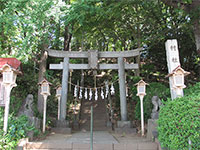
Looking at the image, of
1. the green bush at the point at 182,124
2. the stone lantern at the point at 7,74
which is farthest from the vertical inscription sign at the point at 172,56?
the stone lantern at the point at 7,74

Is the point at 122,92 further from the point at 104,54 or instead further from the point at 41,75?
the point at 41,75

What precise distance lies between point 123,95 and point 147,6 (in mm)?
5623

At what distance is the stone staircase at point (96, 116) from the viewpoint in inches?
399

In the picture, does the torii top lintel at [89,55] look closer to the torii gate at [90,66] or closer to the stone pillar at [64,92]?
the torii gate at [90,66]

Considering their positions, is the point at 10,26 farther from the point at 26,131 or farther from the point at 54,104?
the point at 54,104

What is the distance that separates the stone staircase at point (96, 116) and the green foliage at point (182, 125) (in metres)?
5.80

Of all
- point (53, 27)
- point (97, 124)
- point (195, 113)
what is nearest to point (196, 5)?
point (195, 113)

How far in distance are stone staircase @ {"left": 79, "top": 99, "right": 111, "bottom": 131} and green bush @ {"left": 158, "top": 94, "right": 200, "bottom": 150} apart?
5839mm

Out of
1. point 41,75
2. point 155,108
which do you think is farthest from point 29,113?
point 155,108

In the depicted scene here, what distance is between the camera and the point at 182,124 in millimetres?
4020

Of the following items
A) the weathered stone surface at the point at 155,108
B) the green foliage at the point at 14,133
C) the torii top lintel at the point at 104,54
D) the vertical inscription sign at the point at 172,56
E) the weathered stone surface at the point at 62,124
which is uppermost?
the torii top lintel at the point at 104,54

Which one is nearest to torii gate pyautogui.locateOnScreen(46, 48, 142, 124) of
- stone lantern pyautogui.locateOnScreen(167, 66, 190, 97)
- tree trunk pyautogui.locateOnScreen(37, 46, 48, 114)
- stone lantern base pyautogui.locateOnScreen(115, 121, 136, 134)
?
stone lantern base pyautogui.locateOnScreen(115, 121, 136, 134)

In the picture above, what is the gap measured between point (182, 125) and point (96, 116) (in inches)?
310

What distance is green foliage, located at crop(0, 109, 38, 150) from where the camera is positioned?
4856 mm
